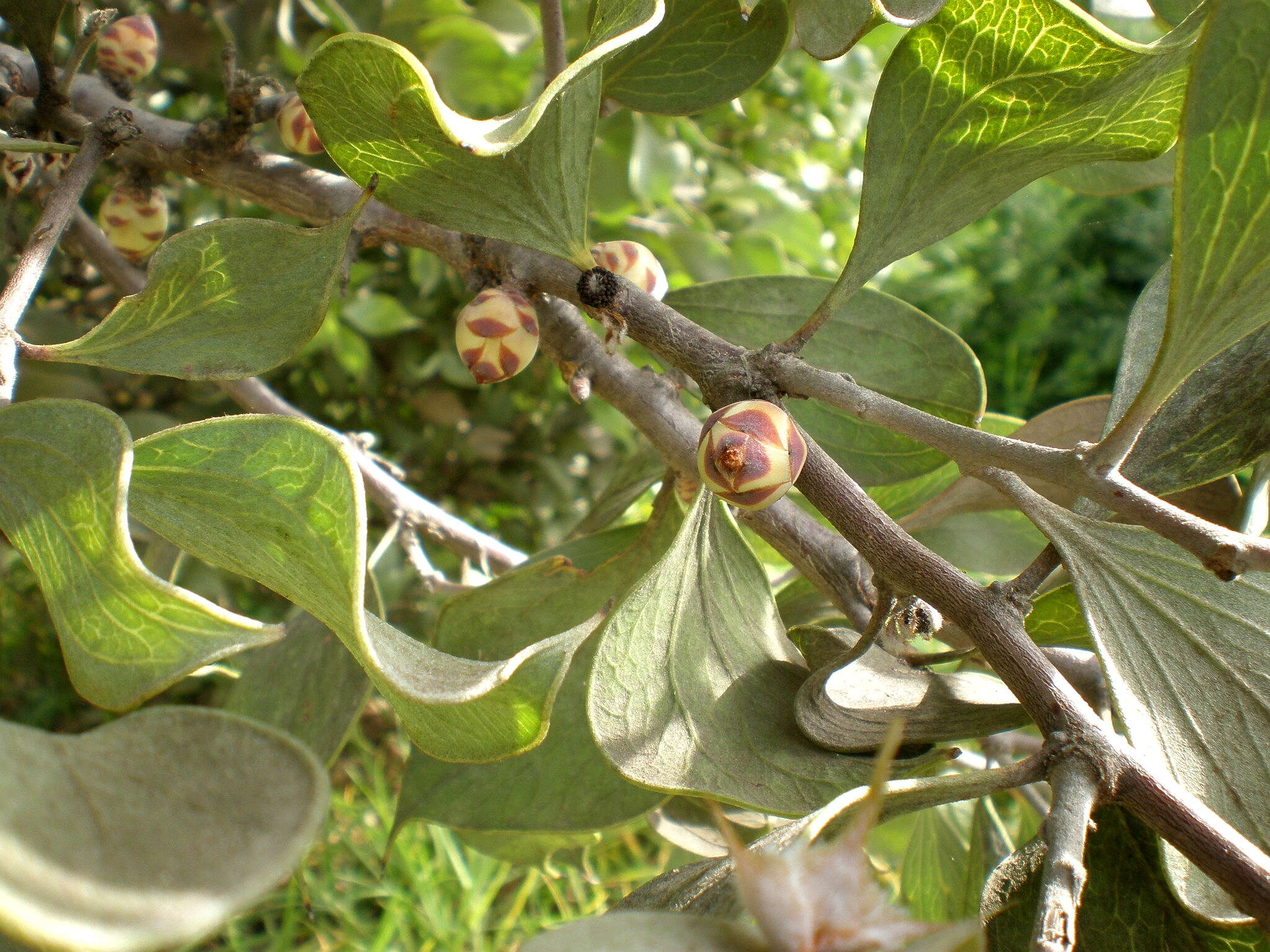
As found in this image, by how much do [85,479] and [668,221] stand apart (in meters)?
1.34

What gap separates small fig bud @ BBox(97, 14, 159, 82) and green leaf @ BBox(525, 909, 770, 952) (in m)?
0.73

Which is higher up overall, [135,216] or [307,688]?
[135,216]

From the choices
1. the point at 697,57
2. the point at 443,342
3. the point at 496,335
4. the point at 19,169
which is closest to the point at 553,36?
the point at 697,57

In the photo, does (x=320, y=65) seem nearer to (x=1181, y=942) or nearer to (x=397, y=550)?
(x=1181, y=942)

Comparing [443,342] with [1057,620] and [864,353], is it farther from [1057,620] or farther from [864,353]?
[1057,620]

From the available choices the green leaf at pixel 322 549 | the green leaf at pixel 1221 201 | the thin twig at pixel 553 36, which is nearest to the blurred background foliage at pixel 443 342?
the thin twig at pixel 553 36

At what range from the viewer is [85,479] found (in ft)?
1.13

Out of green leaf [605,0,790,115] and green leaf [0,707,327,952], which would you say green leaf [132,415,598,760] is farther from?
green leaf [605,0,790,115]

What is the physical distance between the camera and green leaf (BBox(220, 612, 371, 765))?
21.8 inches

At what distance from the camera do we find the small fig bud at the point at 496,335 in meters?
0.52

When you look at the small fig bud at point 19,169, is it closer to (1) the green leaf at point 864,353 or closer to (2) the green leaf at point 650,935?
(1) the green leaf at point 864,353

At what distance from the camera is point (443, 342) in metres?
1.48

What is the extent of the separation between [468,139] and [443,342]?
Answer: 1150 mm


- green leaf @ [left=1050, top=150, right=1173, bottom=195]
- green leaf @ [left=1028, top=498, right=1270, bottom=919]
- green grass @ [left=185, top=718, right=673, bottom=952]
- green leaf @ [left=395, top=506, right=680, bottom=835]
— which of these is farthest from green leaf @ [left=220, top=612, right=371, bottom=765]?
green grass @ [left=185, top=718, right=673, bottom=952]
